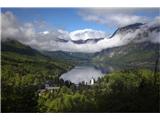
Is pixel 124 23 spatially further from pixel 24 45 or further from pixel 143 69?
pixel 24 45

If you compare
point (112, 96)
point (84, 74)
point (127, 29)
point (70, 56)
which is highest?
point (127, 29)

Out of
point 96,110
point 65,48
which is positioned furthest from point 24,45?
point 96,110

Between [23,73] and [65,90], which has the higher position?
[23,73]

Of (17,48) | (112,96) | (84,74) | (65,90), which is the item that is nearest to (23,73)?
(17,48)

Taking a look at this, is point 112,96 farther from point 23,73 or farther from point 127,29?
point 23,73

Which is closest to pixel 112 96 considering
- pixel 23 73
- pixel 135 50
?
pixel 135 50
